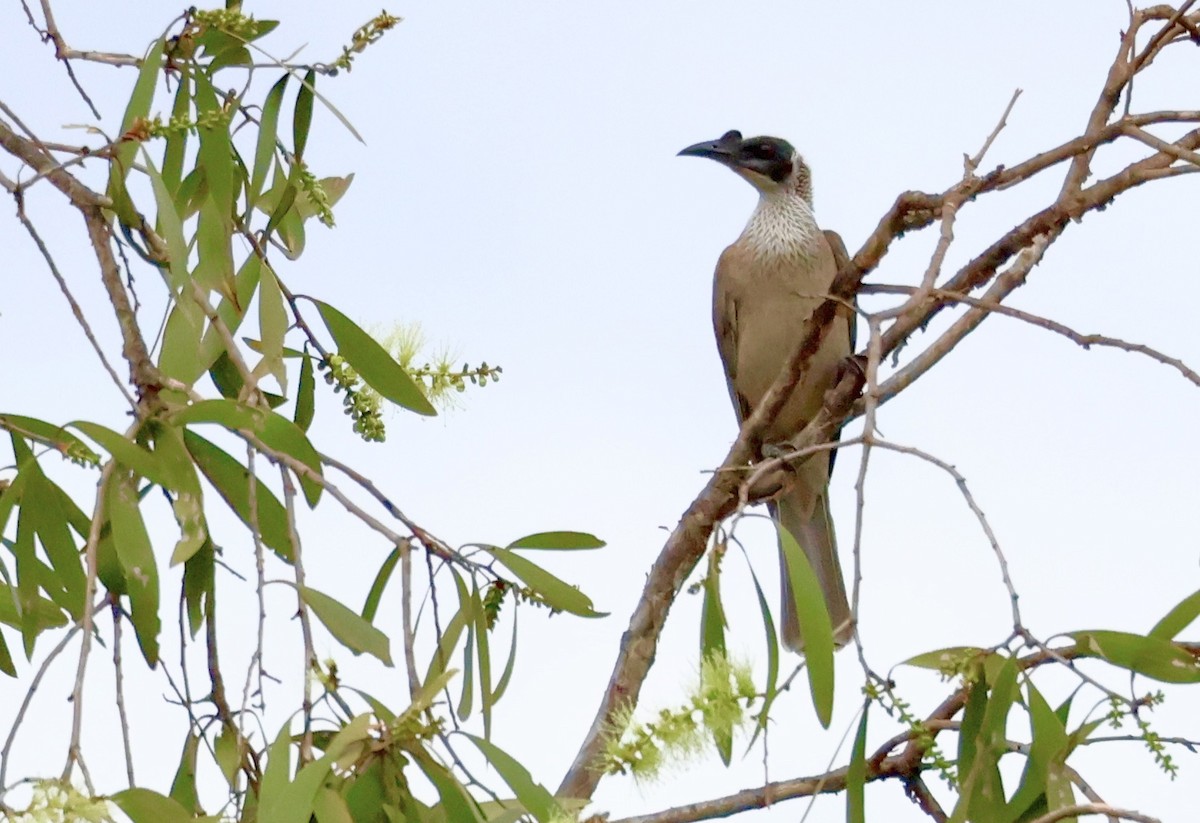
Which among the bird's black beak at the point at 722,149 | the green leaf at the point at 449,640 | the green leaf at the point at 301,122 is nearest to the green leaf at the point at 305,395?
the green leaf at the point at 301,122

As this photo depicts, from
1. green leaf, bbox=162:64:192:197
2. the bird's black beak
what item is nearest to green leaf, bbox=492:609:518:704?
green leaf, bbox=162:64:192:197

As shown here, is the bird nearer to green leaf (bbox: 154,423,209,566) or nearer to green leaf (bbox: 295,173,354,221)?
green leaf (bbox: 295,173,354,221)

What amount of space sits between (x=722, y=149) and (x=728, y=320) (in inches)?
29.1

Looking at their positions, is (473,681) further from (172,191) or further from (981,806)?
(172,191)

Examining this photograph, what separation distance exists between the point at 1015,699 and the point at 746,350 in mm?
2828

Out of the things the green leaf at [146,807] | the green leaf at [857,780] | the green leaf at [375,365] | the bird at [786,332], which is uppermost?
the bird at [786,332]

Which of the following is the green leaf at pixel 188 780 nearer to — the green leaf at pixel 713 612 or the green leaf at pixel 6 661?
the green leaf at pixel 6 661

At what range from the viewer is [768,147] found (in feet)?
17.4

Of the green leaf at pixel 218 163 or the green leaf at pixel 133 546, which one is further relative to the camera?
the green leaf at pixel 218 163

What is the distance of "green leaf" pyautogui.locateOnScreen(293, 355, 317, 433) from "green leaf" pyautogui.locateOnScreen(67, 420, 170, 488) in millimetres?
688

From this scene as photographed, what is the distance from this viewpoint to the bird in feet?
15.0

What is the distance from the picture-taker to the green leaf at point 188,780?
195cm

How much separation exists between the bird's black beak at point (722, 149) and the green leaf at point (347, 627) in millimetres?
3574

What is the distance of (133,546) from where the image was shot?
5.94ft
